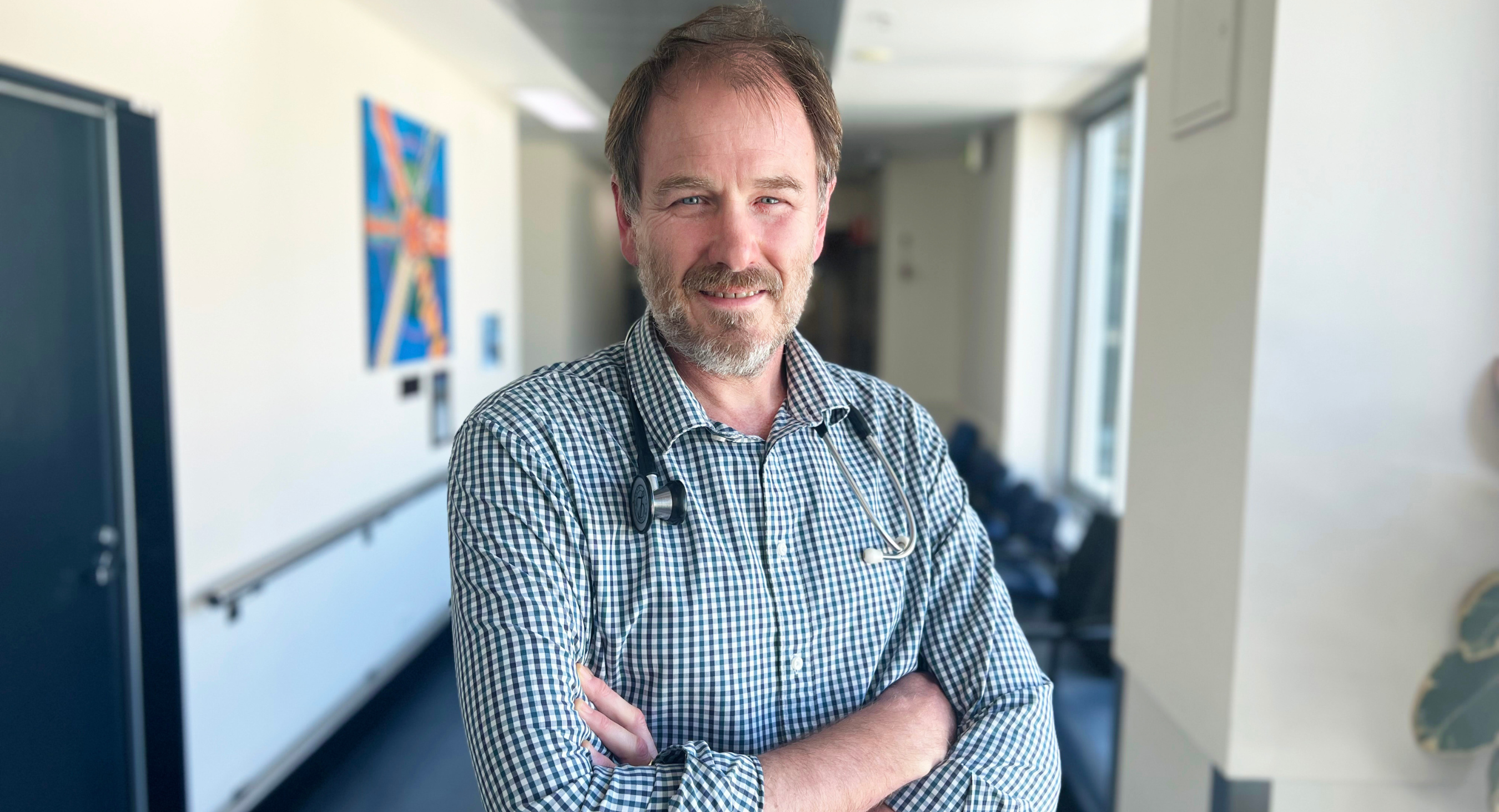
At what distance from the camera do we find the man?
1037 mm

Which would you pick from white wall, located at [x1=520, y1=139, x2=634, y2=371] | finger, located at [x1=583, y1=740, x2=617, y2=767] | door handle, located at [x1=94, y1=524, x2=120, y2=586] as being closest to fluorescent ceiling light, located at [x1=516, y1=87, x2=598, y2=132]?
white wall, located at [x1=520, y1=139, x2=634, y2=371]

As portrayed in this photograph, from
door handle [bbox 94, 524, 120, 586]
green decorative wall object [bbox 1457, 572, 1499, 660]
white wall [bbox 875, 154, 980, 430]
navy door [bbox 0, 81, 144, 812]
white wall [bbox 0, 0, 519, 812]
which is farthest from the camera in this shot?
white wall [bbox 875, 154, 980, 430]

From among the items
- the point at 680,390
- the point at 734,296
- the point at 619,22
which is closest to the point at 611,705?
the point at 680,390

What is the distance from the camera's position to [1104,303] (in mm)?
5949

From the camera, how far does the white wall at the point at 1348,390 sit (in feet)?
6.05

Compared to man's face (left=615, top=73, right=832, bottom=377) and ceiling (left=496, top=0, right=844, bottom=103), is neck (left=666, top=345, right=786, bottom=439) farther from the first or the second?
ceiling (left=496, top=0, right=844, bottom=103)

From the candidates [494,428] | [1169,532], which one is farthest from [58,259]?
[1169,532]

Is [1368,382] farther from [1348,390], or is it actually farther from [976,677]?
A: [976,677]

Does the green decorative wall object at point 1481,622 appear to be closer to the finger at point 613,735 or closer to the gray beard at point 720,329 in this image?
the gray beard at point 720,329

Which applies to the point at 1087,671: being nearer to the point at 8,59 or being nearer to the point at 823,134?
the point at 823,134

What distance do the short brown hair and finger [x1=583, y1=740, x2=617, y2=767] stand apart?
663 mm

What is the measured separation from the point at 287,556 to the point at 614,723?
2.63 m

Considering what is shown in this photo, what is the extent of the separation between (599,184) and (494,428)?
32.6ft

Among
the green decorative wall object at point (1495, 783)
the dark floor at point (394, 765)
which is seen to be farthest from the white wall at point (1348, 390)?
the dark floor at point (394, 765)
